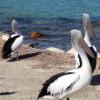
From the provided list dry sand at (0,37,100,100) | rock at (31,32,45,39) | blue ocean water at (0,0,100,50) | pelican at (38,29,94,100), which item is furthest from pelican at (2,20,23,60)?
pelican at (38,29,94,100)

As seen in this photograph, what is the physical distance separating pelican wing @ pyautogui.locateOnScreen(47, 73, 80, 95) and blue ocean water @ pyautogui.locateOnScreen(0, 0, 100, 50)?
9.45m

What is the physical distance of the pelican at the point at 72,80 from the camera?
810 centimetres

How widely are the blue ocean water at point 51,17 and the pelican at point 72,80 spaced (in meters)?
9.26

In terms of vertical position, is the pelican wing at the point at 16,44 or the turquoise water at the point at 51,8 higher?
the pelican wing at the point at 16,44

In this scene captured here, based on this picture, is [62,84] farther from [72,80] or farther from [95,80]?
[95,80]

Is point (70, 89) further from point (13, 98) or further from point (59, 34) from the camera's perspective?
point (59, 34)

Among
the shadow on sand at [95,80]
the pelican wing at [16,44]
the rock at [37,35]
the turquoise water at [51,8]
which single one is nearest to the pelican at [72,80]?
the shadow on sand at [95,80]

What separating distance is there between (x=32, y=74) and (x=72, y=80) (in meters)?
3.79

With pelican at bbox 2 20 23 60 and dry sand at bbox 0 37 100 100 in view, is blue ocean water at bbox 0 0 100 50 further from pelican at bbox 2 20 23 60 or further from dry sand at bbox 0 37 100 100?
dry sand at bbox 0 37 100 100

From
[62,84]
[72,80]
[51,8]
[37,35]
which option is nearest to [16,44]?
[37,35]

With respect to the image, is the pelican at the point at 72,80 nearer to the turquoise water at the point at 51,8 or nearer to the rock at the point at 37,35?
the rock at the point at 37,35

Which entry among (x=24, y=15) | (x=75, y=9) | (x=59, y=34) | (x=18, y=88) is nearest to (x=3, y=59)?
(x=18, y=88)

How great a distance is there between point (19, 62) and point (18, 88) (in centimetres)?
326

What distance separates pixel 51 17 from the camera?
92.3ft
